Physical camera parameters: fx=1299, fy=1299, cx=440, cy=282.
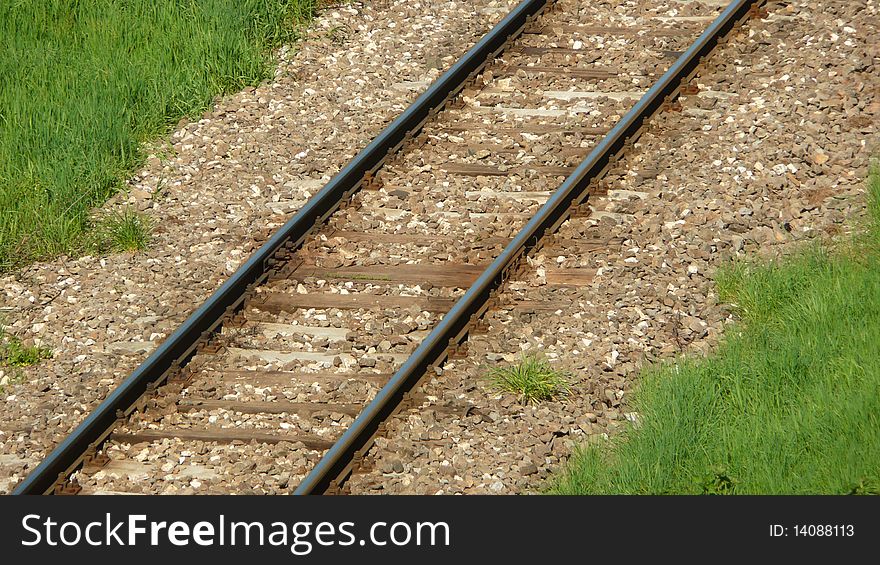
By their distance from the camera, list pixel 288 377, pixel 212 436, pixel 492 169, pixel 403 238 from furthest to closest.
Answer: pixel 492 169, pixel 403 238, pixel 288 377, pixel 212 436

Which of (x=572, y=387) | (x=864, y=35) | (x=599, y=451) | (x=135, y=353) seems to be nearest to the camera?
(x=599, y=451)

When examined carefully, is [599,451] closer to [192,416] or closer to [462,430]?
[462,430]

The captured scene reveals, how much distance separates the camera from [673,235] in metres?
9.78

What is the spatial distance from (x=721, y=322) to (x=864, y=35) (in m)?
4.71

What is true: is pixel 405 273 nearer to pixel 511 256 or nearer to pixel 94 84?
pixel 511 256

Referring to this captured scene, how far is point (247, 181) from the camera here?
1139cm

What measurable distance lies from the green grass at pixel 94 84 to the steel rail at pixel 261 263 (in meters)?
1.95

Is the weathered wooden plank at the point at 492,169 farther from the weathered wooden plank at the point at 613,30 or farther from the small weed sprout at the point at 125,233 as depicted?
the weathered wooden plank at the point at 613,30

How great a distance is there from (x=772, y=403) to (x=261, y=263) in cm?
402

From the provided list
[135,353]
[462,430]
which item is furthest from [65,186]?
[462,430]

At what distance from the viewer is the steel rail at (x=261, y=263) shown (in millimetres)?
8031

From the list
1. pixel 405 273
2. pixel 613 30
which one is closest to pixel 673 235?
pixel 405 273

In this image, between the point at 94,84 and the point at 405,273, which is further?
the point at 94,84

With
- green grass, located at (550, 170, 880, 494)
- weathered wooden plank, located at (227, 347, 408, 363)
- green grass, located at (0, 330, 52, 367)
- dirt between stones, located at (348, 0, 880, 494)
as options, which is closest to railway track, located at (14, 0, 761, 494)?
weathered wooden plank, located at (227, 347, 408, 363)
